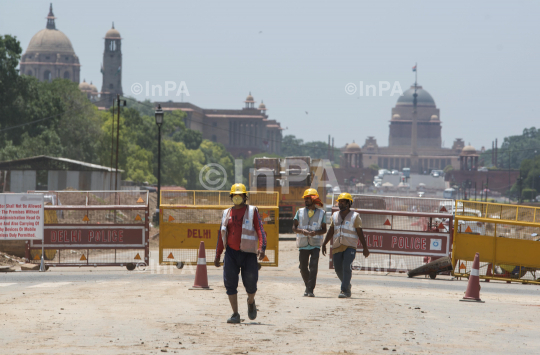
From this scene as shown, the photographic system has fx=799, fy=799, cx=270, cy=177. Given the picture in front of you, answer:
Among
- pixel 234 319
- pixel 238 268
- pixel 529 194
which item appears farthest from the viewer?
pixel 529 194

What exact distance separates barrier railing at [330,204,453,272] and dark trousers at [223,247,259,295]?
298 inches

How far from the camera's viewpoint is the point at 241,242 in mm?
9453

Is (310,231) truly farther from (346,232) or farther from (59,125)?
(59,125)

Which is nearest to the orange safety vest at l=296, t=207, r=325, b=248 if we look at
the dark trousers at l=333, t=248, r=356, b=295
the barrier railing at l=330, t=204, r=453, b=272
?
the dark trousers at l=333, t=248, r=356, b=295

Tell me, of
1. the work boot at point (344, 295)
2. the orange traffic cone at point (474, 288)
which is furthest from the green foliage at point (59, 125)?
the orange traffic cone at point (474, 288)

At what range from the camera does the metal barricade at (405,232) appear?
16969 mm

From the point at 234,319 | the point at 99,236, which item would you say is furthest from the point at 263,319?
the point at 99,236

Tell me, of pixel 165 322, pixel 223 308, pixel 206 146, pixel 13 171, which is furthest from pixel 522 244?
pixel 206 146

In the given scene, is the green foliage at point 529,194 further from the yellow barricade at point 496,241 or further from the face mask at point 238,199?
the face mask at point 238,199

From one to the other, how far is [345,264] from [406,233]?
5.16 m

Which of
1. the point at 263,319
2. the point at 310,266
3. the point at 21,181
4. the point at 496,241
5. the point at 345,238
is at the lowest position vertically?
the point at 263,319

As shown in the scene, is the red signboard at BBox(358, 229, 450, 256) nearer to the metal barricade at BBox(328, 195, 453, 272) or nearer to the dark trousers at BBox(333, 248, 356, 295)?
the metal barricade at BBox(328, 195, 453, 272)

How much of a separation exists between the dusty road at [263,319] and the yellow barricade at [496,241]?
48.6 inches

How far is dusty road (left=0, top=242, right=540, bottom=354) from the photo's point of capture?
8102 mm
